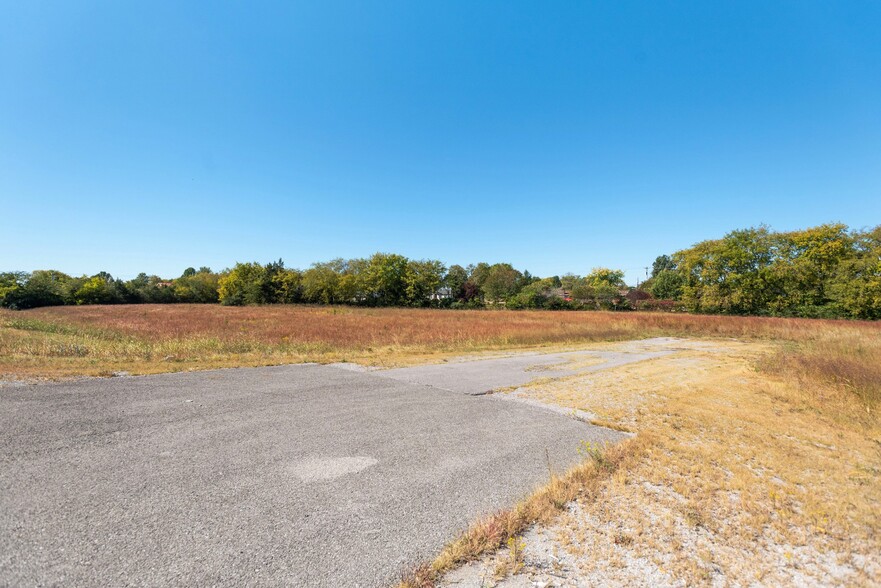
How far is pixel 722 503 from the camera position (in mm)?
3447

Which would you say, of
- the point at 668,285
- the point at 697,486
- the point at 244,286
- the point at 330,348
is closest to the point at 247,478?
the point at 697,486

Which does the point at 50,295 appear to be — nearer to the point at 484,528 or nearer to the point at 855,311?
the point at 484,528

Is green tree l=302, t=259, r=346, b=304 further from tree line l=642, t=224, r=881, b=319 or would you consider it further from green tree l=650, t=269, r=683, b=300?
green tree l=650, t=269, r=683, b=300

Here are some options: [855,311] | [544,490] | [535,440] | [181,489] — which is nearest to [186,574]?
[181,489]

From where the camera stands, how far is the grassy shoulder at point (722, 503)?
2.56m

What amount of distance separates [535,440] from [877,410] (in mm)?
7570

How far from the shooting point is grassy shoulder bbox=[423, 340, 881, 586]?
8.41ft

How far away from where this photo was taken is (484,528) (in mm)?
2881

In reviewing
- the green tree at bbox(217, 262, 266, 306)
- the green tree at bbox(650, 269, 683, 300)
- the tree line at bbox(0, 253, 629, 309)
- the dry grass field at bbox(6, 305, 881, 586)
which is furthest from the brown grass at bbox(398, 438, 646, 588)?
the green tree at bbox(650, 269, 683, 300)

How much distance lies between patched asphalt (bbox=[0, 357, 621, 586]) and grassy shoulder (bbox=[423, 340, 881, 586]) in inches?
26.8

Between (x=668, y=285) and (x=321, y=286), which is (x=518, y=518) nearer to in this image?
(x=321, y=286)

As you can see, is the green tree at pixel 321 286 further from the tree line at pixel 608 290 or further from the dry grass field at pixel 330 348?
the dry grass field at pixel 330 348

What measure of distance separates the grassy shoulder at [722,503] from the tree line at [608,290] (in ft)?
138

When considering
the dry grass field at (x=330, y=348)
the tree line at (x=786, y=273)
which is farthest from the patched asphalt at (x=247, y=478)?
the tree line at (x=786, y=273)
